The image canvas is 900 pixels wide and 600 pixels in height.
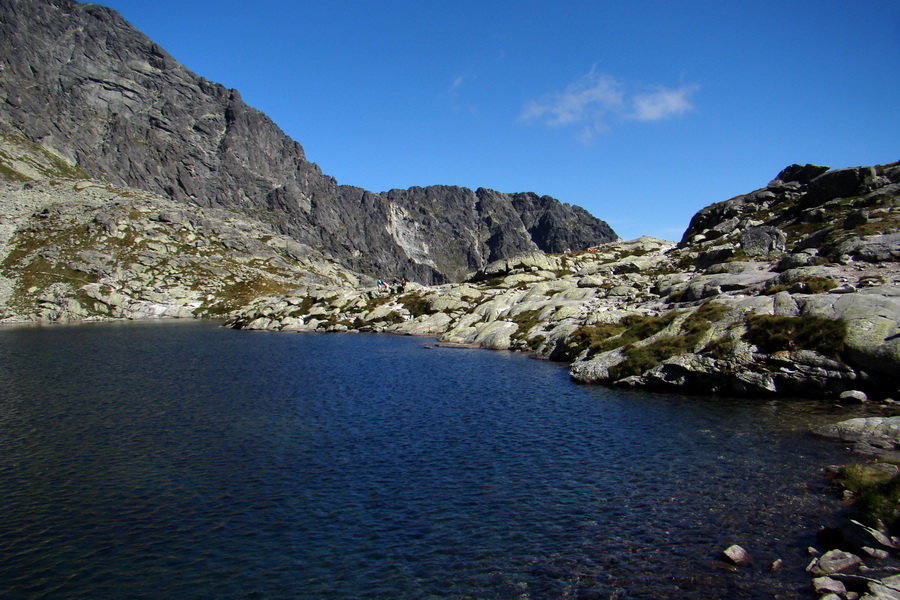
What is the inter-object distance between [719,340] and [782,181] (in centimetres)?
9922

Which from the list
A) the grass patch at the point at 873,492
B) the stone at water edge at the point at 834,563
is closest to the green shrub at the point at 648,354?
the grass patch at the point at 873,492

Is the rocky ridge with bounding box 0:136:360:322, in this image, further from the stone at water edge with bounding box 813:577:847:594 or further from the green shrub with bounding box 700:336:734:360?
the stone at water edge with bounding box 813:577:847:594

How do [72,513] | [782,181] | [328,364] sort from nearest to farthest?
[72,513] < [328,364] < [782,181]

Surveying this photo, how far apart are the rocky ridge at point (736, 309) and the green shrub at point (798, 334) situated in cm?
9

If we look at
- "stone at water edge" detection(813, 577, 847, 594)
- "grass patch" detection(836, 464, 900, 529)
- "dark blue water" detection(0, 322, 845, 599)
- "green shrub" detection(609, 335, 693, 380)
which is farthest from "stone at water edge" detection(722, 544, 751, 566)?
"green shrub" detection(609, 335, 693, 380)

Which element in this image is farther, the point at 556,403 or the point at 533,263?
the point at 533,263

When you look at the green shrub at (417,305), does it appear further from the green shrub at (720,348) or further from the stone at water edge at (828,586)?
the stone at water edge at (828,586)

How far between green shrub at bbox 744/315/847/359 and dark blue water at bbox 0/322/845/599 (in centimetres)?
535

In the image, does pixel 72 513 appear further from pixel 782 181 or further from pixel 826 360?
pixel 782 181

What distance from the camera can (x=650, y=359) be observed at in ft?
153

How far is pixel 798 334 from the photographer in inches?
1513

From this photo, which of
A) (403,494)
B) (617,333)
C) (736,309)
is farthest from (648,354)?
(403,494)

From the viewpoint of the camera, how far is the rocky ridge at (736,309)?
3734 cm

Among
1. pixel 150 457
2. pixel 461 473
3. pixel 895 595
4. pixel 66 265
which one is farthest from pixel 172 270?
pixel 895 595
